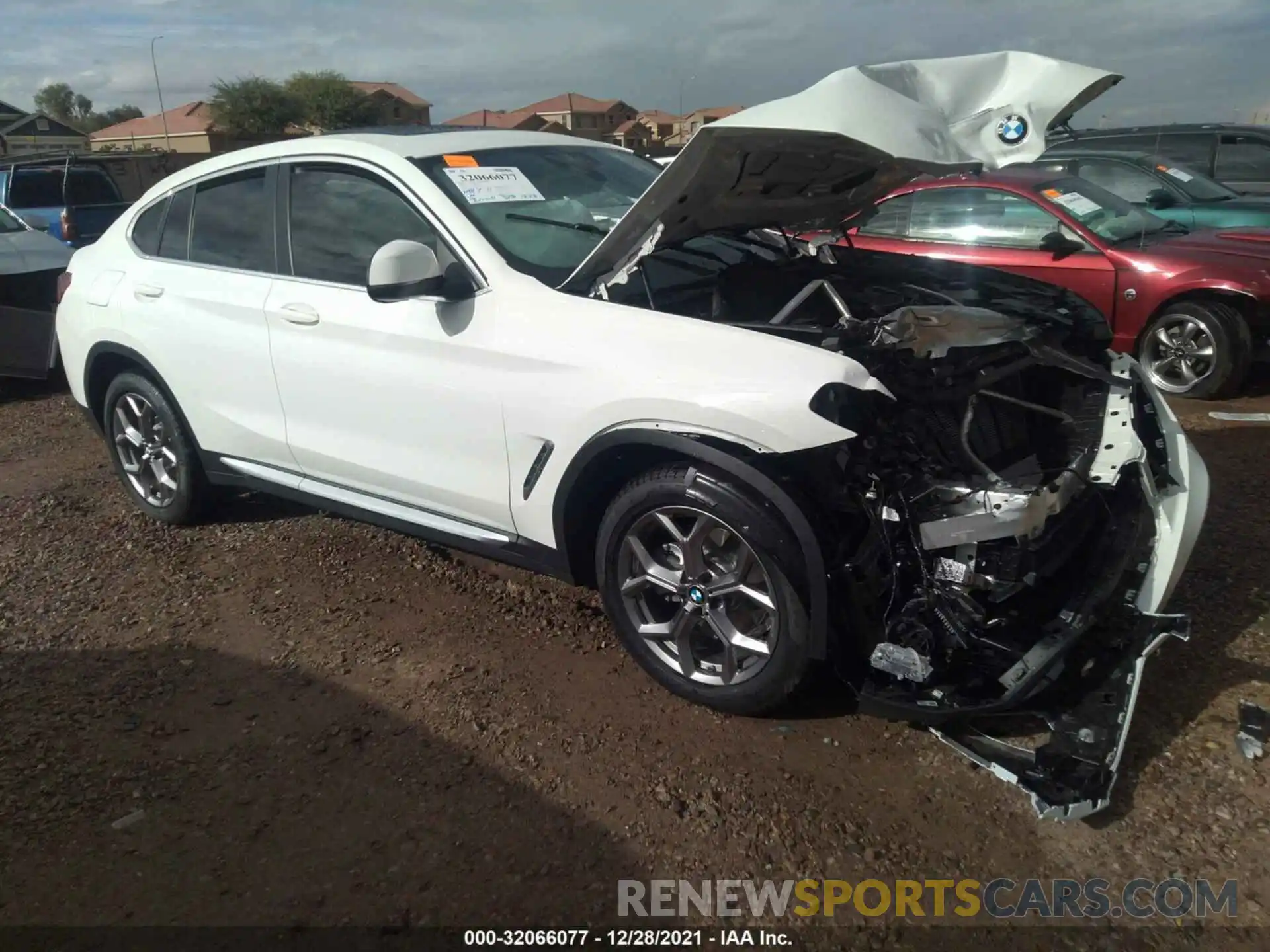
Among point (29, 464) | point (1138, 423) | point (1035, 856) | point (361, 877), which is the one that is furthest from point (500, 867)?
point (29, 464)

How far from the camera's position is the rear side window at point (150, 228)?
466 centimetres

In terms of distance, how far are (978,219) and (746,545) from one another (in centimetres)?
487

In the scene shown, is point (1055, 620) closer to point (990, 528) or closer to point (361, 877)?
point (990, 528)

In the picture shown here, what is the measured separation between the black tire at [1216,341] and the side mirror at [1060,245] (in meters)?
0.70

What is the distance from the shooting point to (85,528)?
5.06 meters

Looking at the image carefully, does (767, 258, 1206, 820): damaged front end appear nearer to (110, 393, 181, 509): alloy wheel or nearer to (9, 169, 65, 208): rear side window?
(110, 393, 181, 509): alloy wheel

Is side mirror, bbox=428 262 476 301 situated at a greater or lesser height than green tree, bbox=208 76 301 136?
lesser

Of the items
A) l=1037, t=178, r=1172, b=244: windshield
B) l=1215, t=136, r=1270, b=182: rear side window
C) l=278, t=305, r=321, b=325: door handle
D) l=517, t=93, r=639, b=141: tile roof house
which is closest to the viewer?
l=278, t=305, r=321, b=325: door handle

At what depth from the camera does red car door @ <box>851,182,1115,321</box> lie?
6.38 m

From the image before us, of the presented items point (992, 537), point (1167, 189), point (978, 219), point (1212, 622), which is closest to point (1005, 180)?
point (978, 219)

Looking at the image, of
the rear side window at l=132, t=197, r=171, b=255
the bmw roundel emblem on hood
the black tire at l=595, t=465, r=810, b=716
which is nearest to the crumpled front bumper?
the black tire at l=595, t=465, r=810, b=716

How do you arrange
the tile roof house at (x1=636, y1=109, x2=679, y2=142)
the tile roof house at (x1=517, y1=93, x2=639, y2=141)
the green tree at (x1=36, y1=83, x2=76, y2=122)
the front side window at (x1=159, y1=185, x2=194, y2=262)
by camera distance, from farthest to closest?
the green tree at (x1=36, y1=83, x2=76, y2=122)
the tile roof house at (x1=517, y1=93, x2=639, y2=141)
the tile roof house at (x1=636, y1=109, x2=679, y2=142)
the front side window at (x1=159, y1=185, x2=194, y2=262)

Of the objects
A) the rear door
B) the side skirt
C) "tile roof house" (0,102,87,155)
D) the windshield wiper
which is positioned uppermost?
"tile roof house" (0,102,87,155)

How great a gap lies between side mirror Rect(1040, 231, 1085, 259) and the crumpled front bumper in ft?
11.0
